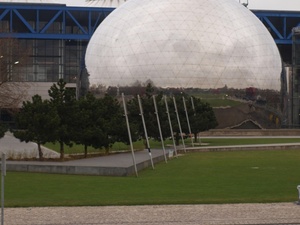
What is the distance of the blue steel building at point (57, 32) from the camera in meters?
104

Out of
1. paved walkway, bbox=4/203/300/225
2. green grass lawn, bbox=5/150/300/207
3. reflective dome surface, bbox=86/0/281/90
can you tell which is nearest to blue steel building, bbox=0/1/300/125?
reflective dome surface, bbox=86/0/281/90

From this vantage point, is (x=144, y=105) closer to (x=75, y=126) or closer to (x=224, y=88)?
(x=75, y=126)

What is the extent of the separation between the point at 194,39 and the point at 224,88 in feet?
17.9

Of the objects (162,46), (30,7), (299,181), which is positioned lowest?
(299,181)

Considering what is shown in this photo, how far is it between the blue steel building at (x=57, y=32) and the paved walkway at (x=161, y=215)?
8388cm

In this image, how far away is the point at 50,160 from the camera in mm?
31891

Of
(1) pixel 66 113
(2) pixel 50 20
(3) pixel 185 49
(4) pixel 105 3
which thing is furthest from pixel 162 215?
(4) pixel 105 3

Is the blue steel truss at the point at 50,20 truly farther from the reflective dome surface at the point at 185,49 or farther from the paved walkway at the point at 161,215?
the paved walkway at the point at 161,215

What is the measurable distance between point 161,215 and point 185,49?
57.2m

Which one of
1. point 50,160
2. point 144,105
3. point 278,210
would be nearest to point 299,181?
point 278,210

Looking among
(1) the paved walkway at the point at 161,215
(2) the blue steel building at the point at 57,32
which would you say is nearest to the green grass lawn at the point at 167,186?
(1) the paved walkway at the point at 161,215

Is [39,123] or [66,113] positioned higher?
[66,113]

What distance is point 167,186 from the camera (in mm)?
22984

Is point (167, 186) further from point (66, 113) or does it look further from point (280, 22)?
point (280, 22)
